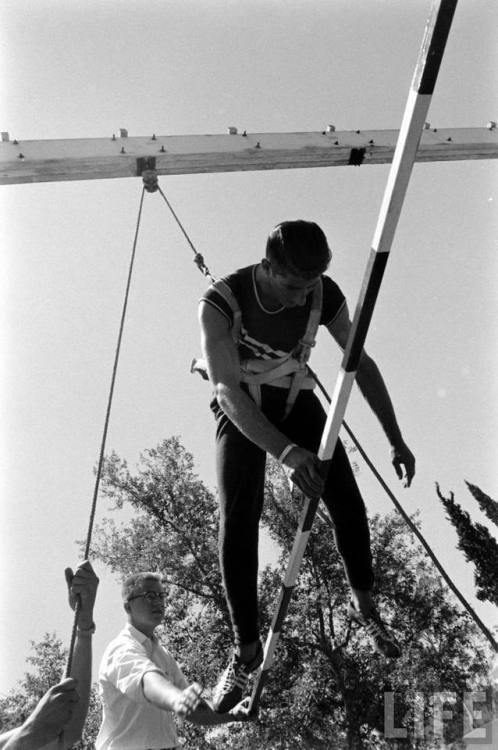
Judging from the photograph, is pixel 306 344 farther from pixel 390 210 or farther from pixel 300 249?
pixel 390 210

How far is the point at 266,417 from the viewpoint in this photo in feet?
9.62

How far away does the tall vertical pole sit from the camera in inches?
74.5

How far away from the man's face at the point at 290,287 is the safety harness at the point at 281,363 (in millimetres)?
121

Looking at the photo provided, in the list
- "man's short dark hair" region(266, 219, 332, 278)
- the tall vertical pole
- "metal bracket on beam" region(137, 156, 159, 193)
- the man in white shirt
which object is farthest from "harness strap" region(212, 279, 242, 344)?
"metal bracket on beam" region(137, 156, 159, 193)

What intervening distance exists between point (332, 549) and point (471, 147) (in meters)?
14.3

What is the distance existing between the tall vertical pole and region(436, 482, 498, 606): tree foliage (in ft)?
75.5

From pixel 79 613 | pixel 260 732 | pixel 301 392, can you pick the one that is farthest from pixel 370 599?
pixel 260 732

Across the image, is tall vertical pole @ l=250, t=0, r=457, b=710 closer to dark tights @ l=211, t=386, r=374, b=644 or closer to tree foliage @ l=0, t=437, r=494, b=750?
dark tights @ l=211, t=386, r=374, b=644

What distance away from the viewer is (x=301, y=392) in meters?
3.16

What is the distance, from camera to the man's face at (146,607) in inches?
144

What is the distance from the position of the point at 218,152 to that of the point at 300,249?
4.18m

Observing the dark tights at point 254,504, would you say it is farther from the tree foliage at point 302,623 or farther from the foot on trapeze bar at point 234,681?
the tree foliage at point 302,623

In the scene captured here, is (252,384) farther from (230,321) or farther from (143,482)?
(143,482)

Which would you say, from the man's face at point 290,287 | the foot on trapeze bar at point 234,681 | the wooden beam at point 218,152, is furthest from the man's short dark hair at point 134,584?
the wooden beam at point 218,152
